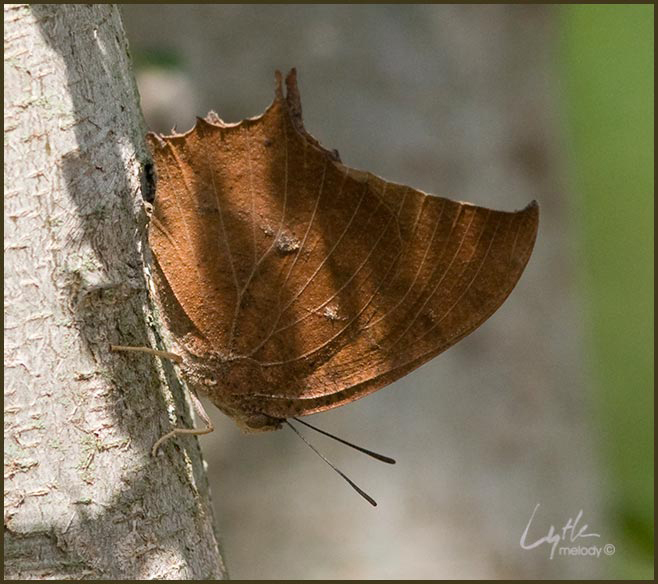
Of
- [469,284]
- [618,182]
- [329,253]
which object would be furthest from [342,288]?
[618,182]

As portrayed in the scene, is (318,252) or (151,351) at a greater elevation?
(318,252)

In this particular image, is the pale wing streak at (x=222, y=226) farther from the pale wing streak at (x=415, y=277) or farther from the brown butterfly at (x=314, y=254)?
the pale wing streak at (x=415, y=277)

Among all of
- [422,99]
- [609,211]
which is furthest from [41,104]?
[609,211]

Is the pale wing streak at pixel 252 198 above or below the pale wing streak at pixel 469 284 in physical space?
above

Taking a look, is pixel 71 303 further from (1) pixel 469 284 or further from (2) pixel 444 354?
(2) pixel 444 354

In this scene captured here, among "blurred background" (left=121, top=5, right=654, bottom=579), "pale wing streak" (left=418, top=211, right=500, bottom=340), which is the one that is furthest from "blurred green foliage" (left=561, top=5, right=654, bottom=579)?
"pale wing streak" (left=418, top=211, right=500, bottom=340)

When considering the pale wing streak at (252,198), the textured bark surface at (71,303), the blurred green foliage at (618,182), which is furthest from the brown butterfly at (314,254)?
the blurred green foliage at (618,182)
